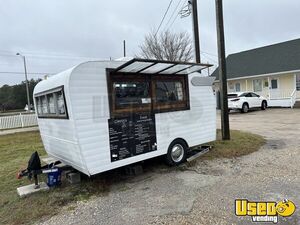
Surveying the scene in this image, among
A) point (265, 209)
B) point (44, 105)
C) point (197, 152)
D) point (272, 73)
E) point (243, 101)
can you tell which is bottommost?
point (265, 209)

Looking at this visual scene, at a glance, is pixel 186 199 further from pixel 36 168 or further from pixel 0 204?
pixel 0 204

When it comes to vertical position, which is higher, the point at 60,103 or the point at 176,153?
the point at 60,103

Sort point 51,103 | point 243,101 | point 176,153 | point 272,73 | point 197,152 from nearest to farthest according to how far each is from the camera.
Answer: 1. point 51,103
2. point 176,153
3. point 197,152
4. point 243,101
5. point 272,73

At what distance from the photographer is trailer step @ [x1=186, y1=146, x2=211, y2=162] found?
238 inches

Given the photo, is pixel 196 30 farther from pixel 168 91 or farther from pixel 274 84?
pixel 274 84

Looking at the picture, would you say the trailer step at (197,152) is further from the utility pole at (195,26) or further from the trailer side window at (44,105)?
the utility pole at (195,26)

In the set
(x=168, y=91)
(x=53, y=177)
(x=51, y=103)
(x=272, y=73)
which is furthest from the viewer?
(x=272, y=73)

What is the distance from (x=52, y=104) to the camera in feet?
15.9

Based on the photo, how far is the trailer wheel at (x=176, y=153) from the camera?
546 cm

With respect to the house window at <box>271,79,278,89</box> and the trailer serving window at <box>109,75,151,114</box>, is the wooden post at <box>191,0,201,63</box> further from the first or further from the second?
the house window at <box>271,79,278,89</box>

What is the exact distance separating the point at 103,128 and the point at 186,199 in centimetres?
184

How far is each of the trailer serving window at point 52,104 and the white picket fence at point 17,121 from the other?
11.2 metres

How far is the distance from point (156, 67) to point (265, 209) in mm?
3082

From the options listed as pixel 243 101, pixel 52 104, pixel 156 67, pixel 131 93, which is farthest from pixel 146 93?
pixel 243 101
